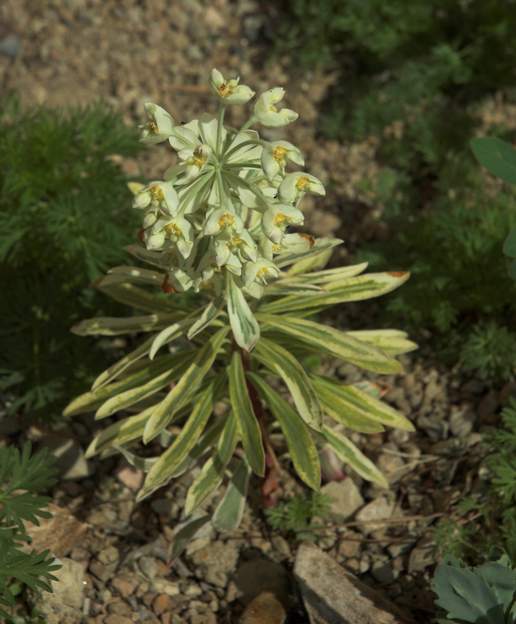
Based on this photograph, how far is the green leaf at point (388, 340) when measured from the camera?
138 inches

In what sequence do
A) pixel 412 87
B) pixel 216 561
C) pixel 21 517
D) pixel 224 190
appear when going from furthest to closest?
1. pixel 412 87
2. pixel 216 561
3. pixel 21 517
4. pixel 224 190

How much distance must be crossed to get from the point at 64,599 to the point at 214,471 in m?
0.70

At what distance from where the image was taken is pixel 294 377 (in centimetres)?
311

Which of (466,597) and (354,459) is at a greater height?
(466,597)

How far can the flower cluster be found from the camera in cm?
261

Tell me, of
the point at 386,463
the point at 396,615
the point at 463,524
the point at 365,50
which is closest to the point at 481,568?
the point at 396,615

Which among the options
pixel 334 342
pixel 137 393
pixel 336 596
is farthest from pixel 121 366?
pixel 336 596

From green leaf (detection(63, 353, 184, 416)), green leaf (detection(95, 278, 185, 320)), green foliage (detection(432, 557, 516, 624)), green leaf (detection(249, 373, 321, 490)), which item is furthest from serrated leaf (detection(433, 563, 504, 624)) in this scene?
green leaf (detection(95, 278, 185, 320))

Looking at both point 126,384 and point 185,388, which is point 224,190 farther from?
point 126,384

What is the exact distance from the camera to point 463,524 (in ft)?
11.6

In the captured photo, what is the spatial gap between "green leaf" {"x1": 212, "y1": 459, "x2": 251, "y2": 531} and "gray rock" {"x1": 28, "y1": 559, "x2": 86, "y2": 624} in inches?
21.1

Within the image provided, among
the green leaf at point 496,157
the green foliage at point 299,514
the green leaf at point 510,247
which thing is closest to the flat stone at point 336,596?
the green foliage at point 299,514

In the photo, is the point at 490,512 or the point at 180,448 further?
A: the point at 490,512

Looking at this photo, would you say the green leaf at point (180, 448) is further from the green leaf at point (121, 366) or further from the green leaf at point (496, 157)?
the green leaf at point (496, 157)
